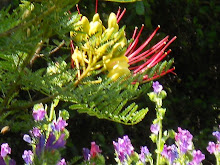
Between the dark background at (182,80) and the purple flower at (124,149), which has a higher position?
the dark background at (182,80)

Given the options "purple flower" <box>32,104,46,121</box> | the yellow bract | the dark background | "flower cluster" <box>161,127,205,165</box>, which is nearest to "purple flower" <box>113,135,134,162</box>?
"flower cluster" <box>161,127,205,165</box>

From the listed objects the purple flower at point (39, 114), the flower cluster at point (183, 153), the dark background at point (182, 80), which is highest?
the dark background at point (182, 80)

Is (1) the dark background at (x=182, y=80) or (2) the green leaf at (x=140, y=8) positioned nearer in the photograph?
(2) the green leaf at (x=140, y=8)

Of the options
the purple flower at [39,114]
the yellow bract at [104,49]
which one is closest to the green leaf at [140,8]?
the purple flower at [39,114]

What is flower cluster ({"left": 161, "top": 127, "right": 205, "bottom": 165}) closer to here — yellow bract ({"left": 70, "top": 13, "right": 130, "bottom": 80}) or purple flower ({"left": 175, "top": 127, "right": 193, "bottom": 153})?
purple flower ({"left": 175, "top": 127, "right": 193, "bottom": 153})

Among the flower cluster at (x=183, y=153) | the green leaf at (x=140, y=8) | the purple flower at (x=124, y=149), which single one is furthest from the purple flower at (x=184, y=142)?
the green leaf at (x=140, y=8)

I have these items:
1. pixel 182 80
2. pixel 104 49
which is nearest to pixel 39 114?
pixel 104 49

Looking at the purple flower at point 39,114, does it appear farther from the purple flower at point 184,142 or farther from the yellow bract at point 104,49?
the purple flower at point 184,142

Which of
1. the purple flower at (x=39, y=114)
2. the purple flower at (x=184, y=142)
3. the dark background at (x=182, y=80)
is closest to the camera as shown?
the purple flower at (x=39, y=114)

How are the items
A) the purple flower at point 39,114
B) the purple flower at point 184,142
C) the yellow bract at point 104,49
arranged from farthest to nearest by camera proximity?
the purple flower at point 184,142 → the purple flower at point 39,114 → the yellow bract at point 104,49

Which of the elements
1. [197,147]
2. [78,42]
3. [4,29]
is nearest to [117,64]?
[78,42]
